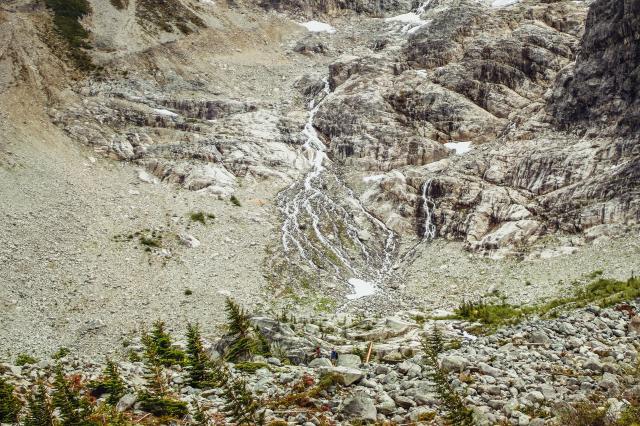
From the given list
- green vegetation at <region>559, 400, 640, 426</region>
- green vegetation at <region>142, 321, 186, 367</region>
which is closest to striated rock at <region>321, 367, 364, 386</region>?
green vegetation at <region>559, 400, 640, 426</region>

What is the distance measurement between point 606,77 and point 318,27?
86597 mm

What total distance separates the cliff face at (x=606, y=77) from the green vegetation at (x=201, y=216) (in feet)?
148

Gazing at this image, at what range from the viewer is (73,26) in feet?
311

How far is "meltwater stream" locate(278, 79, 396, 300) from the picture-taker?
166 feet

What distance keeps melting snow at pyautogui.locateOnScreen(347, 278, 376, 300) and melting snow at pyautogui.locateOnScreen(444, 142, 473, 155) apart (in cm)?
2972

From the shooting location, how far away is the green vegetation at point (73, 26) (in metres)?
85.8

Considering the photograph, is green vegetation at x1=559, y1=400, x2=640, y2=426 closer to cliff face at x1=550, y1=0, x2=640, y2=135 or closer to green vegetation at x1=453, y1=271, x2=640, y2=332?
green vegetation at x1=453, y1=271, x2=640, y2=332

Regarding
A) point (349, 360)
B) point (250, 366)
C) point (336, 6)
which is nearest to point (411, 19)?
point (336, 6)

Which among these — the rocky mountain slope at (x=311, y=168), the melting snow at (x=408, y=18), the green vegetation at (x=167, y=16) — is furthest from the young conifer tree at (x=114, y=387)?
the melting snow at (x=408, y=18)

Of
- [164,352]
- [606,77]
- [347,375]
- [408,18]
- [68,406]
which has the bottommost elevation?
[164,352]

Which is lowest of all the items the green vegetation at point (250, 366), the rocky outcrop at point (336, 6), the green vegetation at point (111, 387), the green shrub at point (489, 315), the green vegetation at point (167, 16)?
the green shrub at point (489, 315)

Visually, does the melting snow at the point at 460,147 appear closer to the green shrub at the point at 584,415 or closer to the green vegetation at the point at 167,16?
the green shrub at the point at 584,415

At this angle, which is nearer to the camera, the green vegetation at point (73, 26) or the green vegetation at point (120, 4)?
the green vegetation at point (73, 26)

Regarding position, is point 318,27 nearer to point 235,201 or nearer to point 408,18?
point 408,18
